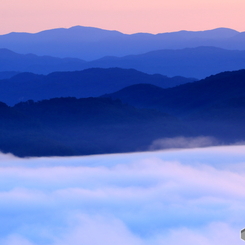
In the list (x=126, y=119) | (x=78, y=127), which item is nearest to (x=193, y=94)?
(x=126, y=119)

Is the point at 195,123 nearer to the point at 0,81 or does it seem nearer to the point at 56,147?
the point at 56,147

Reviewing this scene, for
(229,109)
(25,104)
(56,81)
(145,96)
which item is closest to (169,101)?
(145,96)

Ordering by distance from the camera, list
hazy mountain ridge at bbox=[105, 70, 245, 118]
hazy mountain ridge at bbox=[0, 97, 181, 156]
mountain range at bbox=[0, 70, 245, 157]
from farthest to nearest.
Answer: hazy mountain ridge at bbox=[105, 70, 245, 118]
mountain range at bbox=[0, 70, 245, 157]
hazy mountain ridge at bbox=[0, 97, 181, 156]

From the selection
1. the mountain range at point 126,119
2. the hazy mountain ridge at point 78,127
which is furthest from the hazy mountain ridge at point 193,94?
the hazy mountain ridge at point 78,127

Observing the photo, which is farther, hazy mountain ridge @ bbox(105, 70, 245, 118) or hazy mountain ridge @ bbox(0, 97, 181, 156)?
hazy mountain ridge @ bbox(105, 70, 245, 118)

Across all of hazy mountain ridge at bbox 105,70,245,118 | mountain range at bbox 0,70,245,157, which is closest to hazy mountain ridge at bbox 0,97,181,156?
mountain range at bbox 0,70,245,157

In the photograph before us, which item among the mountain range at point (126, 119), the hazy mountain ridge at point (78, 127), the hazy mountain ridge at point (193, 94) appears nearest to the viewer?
the hazy mountain ridge at point (78, 127)

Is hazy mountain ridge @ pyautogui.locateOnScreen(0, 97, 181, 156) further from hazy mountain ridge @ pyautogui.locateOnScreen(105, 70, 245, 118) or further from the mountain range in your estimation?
hazy mountain ridge @ pyautogui.locateOnScreen(105, 70, 245, 118)

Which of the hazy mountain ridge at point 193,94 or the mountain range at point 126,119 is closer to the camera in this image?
the mountain range at point 126,119

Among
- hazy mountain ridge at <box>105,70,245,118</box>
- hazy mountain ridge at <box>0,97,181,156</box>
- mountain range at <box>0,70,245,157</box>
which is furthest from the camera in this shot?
hazy mountain ridge at <box>105,70,245,118</box>

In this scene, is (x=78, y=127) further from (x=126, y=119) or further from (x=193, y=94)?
(x=193, y=94)

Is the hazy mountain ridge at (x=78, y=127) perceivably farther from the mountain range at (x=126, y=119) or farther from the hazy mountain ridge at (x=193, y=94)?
the hazy mountain ridge at (x=193, y=94)

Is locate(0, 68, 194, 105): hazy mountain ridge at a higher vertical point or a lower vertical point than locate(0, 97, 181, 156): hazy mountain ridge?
higher

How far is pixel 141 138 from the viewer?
4056cm
